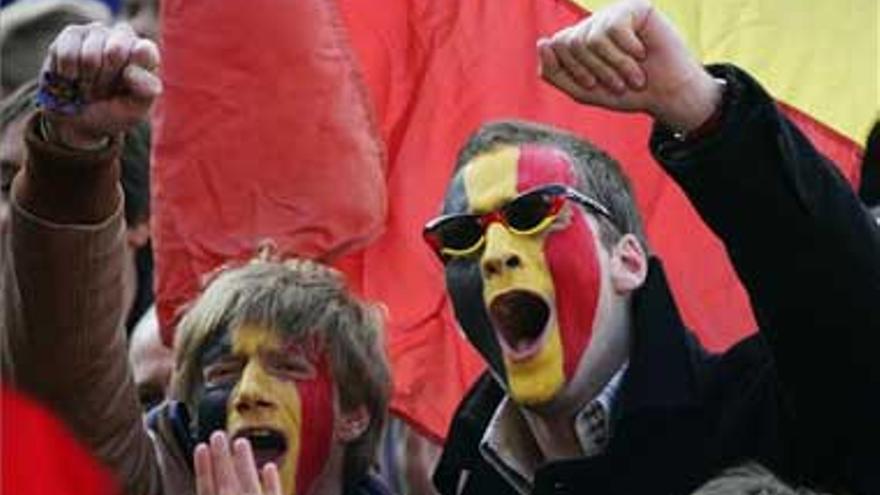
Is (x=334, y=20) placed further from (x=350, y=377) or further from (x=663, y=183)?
(x=350, y=377)

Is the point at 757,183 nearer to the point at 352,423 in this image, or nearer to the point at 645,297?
the point at 645,297

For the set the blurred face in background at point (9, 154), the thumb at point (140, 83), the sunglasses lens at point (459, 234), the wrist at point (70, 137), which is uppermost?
the thumb at point (140, 83)

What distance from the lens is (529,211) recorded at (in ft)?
13.2

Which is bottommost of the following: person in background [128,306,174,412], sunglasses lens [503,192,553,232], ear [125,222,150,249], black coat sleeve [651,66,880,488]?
person in background [128,306,174,412]

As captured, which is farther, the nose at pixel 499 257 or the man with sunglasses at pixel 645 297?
the nose at pixel 499 257

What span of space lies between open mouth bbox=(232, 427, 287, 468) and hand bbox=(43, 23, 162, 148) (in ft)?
2.30

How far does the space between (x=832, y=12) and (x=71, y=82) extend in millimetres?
1744

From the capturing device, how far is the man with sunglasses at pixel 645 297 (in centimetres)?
339

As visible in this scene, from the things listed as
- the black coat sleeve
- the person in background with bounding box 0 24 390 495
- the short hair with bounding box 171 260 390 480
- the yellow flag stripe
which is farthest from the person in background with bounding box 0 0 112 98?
the black coat sleeve

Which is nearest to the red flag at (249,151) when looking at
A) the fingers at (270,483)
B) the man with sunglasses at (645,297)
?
the man with sunglasses at (645,297)

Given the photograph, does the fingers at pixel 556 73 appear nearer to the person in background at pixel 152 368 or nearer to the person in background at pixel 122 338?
the person in background at pixel 122 338

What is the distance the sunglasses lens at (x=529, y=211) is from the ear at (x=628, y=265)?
117 mm

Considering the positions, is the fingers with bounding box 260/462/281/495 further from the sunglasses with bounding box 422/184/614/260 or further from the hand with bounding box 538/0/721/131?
the sunglasses with bounding box 422/184/614/260

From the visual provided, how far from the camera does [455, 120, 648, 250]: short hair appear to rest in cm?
402
